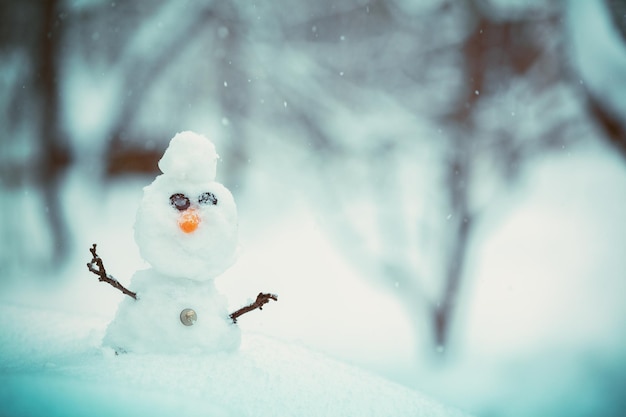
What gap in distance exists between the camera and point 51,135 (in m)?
2.13

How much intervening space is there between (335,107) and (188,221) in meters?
1.30

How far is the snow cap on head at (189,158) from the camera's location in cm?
97

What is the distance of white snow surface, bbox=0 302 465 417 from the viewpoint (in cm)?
68

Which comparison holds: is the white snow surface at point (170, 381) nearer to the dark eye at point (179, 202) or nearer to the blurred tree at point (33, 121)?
the dark eye at point (179, 202)

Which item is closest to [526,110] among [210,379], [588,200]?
[588,200]

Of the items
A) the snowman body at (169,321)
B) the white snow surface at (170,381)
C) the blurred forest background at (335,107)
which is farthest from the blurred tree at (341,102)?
the snowman body at (169,321)

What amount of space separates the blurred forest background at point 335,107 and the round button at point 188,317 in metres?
1.08

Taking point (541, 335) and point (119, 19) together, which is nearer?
point (541, 335)

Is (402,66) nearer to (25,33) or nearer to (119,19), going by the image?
(119,19)

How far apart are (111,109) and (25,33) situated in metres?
0.50

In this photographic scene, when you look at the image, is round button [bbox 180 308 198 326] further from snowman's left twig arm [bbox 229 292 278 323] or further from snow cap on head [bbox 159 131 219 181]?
snow cap on head [bbox 159 131 219 181]

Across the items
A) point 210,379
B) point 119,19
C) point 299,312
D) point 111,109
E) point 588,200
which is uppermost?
point 119,19

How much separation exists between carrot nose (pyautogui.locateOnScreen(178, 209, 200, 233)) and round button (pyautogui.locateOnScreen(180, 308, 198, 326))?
174 mm

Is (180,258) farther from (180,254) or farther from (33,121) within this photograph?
(33,121)
